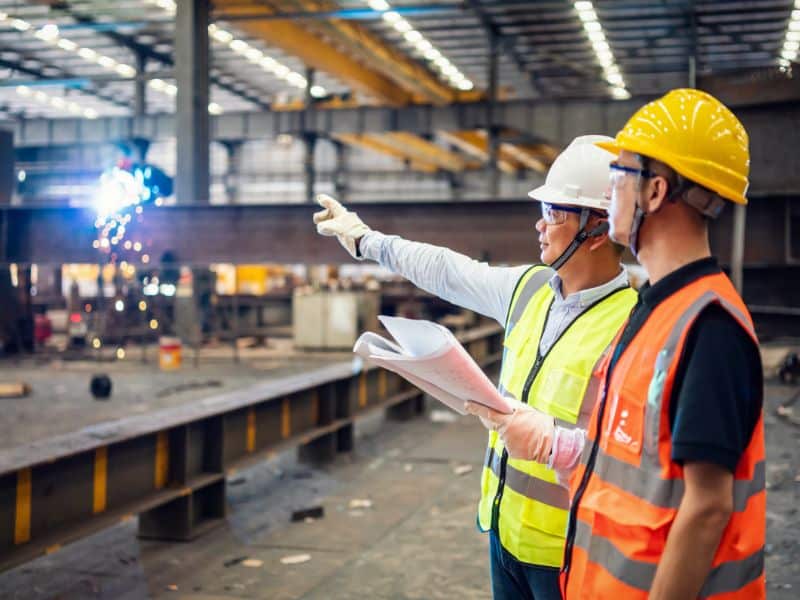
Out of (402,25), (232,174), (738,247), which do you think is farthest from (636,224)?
(232,174)

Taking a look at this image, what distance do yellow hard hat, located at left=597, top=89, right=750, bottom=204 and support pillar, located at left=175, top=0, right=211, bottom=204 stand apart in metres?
11.8

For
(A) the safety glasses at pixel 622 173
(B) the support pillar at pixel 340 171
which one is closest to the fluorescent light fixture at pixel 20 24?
(B) the support pillar at pixel 340 171

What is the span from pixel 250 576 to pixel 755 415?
466 cm

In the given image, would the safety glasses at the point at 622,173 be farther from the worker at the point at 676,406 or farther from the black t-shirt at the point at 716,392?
the black t-shirt at the point at 716,392

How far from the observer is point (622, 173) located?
1.87 m

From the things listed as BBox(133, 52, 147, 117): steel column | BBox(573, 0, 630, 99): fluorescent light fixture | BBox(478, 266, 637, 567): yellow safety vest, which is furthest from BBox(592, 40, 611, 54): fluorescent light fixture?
BBox(478, 266, 637, 567): yellow safety vest

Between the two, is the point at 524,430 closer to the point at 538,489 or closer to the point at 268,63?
the point at 538,489

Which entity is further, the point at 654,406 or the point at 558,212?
the point at 558,212

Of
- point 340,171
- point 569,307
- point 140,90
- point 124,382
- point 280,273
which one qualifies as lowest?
point 124,382

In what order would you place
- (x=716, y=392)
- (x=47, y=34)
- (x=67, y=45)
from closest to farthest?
(x=716, y=392) → (x=47, y=34) → (x=67, y=45)

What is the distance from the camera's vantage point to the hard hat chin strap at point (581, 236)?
2578mm

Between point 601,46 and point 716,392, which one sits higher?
point 601,46

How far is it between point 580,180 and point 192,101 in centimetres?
1160

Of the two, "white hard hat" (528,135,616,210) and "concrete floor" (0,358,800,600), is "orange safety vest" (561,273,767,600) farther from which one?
"concrete floor" (0,358,800,600)
